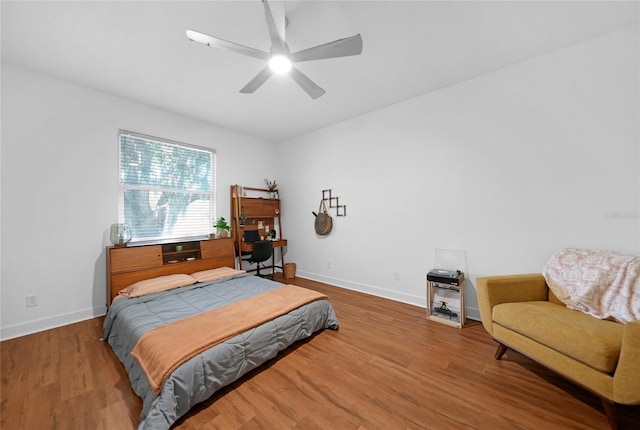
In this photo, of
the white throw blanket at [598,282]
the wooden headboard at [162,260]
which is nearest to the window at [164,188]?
the wooden headboard at [162,260]

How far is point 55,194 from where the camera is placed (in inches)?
99.5

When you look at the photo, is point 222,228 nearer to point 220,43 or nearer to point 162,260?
point 162,260

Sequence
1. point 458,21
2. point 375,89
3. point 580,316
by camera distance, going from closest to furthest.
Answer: point 580,316 → point 458,21 → point 375,89

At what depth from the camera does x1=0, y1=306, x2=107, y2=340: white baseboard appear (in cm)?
226

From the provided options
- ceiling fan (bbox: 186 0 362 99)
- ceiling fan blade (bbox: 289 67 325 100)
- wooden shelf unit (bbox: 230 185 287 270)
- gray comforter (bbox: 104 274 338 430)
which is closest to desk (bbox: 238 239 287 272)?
wooden shelf unit (bbox: 230 185 287 270)

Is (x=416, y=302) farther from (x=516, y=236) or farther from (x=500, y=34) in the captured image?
(x=500, y=34)

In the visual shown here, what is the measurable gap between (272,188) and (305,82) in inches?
113

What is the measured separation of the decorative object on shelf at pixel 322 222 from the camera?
3975mm

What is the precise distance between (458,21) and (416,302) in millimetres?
2983

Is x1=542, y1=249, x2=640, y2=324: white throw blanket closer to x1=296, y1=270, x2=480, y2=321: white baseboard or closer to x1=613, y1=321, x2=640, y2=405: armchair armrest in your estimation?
x1=613, y1=321, x2=640, y2=405: armchair armrest

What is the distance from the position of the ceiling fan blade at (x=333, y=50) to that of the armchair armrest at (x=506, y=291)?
6.91ft

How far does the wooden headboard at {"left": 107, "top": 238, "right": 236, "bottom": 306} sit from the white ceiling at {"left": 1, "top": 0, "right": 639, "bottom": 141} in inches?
78.6

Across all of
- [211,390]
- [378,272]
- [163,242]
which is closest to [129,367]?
[211,390]

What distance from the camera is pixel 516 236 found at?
238 cm
